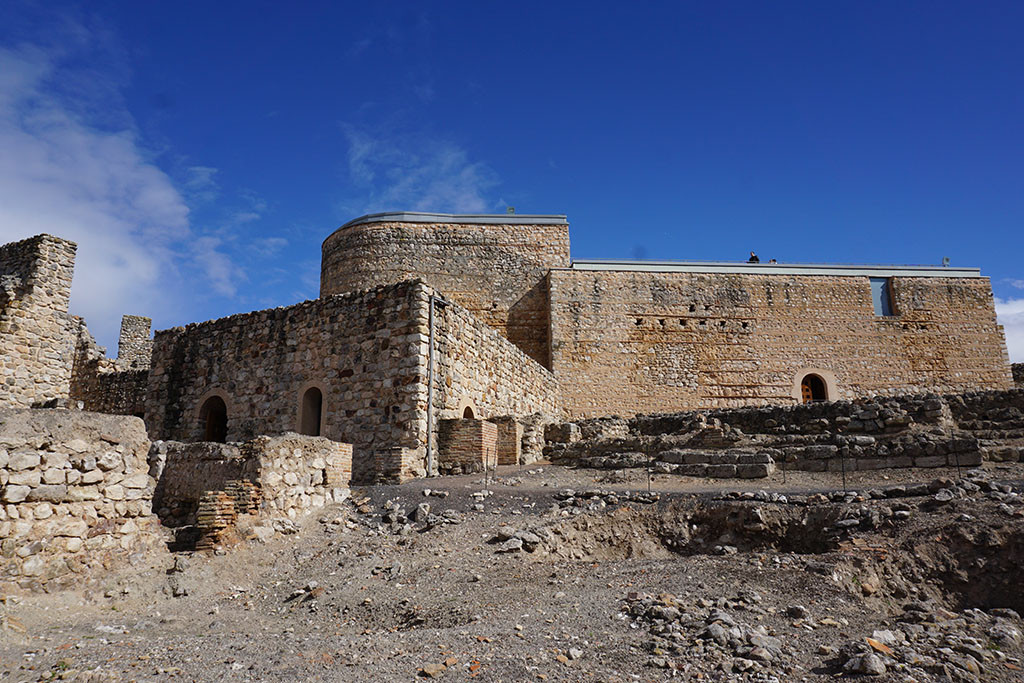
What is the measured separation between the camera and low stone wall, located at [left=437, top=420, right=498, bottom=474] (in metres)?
11.4

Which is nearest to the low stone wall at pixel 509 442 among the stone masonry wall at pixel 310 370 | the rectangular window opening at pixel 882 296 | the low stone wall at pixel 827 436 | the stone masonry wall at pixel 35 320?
the low stone wall at pixel 827 436

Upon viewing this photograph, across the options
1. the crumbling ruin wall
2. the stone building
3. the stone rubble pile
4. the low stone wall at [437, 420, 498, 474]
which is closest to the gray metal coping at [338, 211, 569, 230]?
the stone building

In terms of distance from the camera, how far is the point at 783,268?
24.0 m

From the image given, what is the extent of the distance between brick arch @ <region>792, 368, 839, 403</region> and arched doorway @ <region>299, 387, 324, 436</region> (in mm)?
16617

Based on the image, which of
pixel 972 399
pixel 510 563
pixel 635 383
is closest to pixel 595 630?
pixel 510 563

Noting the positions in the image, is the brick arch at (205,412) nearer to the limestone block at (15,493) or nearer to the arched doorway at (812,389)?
the limestone block at (15,493)

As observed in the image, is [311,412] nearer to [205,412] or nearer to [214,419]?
A: [205,412]

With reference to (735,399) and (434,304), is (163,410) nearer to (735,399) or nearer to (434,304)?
(434,304)

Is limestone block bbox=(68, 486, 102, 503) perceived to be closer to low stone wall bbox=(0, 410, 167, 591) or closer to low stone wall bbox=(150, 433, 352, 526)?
low stone wall bbox=(0, 410, 167, 591)

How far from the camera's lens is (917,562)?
608 cm

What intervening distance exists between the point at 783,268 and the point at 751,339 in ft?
10.8

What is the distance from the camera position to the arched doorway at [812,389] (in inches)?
893

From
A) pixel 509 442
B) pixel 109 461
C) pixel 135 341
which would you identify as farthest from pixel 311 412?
pixel 135 341

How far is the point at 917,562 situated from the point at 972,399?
801 cm
